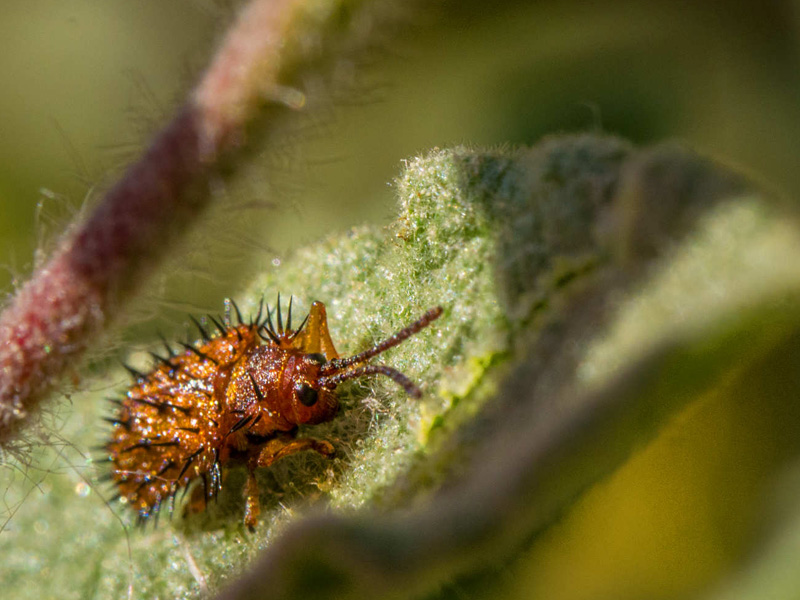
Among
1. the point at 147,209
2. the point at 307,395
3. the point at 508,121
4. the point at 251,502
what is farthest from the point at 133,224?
the point at 508,121

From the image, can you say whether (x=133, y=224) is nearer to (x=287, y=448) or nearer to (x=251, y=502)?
(x=287, y=448)

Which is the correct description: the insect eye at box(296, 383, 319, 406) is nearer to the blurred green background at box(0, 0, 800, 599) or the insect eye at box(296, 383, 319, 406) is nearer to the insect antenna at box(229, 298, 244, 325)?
the insect antenna at box(229, 298, 244, 325)

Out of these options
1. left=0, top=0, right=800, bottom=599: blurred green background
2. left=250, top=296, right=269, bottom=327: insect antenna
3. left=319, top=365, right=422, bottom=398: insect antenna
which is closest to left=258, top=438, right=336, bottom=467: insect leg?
left=319, top=365, right=422, bottom=398: insect antenna

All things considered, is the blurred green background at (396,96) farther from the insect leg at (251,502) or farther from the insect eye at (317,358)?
the insect leg at (251,502)

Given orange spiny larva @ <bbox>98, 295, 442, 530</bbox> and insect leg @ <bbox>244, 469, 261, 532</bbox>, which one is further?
orange spiny larva @ <bbox>98, 295, 442, 530</bbox>

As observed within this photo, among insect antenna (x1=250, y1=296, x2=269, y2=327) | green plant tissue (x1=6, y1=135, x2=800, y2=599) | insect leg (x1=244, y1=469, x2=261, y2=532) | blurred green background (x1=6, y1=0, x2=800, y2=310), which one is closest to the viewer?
green plant tissue (x1=6, y1=135, x2=800, y2=599)

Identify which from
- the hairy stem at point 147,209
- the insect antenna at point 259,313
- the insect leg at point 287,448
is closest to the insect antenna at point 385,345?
the insect leg at point 287,448
